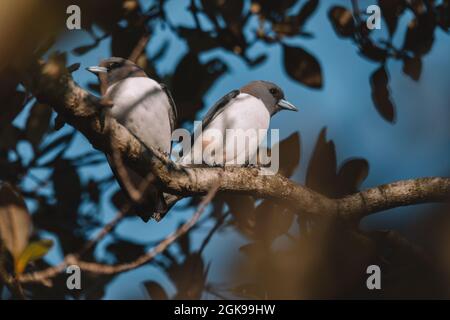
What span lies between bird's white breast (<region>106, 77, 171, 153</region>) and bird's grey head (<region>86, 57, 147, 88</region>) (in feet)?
0.62

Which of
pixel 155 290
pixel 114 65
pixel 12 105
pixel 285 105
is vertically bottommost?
pixel 155 290

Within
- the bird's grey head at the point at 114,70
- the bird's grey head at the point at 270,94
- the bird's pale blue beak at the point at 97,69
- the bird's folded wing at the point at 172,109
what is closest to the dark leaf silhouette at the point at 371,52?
the bird's folded wing at the point at 172,109

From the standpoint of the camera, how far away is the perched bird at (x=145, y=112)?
3.98 m

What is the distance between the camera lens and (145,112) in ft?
13.5

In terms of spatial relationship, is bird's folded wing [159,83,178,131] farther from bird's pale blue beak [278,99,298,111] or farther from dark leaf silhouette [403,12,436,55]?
dark leaf silhouette [403,12,436,55]

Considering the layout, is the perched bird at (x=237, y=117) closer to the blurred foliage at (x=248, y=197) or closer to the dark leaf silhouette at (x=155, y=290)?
the blurred foliage at (x=248, y=197)

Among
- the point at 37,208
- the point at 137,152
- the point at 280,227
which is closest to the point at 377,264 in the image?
the point at 280,227

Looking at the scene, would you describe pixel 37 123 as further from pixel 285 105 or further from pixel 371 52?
pixel 285 105

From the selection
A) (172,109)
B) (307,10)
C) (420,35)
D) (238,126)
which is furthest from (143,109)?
(420,35)

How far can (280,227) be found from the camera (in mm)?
3482

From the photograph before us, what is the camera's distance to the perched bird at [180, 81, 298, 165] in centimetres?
451

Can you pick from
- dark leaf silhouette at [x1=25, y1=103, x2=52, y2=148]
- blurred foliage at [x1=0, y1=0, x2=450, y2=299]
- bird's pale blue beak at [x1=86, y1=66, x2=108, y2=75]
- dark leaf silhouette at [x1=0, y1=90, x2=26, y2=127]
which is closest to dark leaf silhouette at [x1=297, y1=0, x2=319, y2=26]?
blurred foliage at [x1=0, y1=0, x2=450, y2=299]

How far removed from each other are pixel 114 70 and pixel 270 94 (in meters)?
1.35
